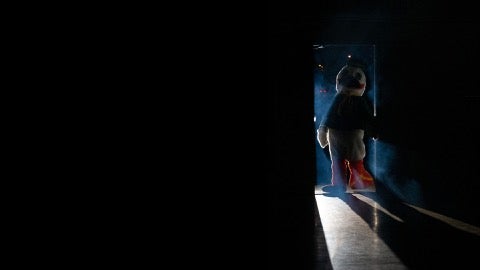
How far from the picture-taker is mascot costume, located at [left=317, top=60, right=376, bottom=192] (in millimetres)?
5039

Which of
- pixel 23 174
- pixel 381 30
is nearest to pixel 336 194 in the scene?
pixel 381 30

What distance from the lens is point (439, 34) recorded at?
4.28 m

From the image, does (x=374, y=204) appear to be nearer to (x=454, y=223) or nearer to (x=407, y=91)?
(x=454, y=223)

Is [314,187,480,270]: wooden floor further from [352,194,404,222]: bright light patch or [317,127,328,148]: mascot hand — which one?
[317,127,328,148]: mascot hand

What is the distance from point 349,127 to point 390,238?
248 cm

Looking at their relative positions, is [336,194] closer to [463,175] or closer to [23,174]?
[463,175]

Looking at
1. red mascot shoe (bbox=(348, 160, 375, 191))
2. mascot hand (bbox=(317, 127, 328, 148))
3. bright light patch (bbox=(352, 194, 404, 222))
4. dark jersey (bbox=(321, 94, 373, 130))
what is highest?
dark jersey (bbox=(321, 94, 373, 130))

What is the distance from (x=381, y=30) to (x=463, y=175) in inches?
77.2

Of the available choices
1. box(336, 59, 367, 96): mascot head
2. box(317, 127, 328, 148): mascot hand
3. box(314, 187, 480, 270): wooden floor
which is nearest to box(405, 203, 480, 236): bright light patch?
box(314, 187, 480, 270): wooden floor

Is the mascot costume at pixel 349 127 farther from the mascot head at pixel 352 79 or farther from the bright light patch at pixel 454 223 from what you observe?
the bright light patch at pixel 454 223

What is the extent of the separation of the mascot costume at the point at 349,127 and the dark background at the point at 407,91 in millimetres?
388

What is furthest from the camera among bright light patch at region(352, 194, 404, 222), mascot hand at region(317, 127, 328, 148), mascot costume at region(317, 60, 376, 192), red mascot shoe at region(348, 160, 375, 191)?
mascot hand at region(317, 127, 328, 148)

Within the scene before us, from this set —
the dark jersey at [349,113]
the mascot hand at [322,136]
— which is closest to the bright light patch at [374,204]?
the mascot hand at [322,136]

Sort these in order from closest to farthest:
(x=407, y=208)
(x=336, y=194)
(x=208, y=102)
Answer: (x=208, y=102)
(x=407, y=208)
(x=336, y=194)
